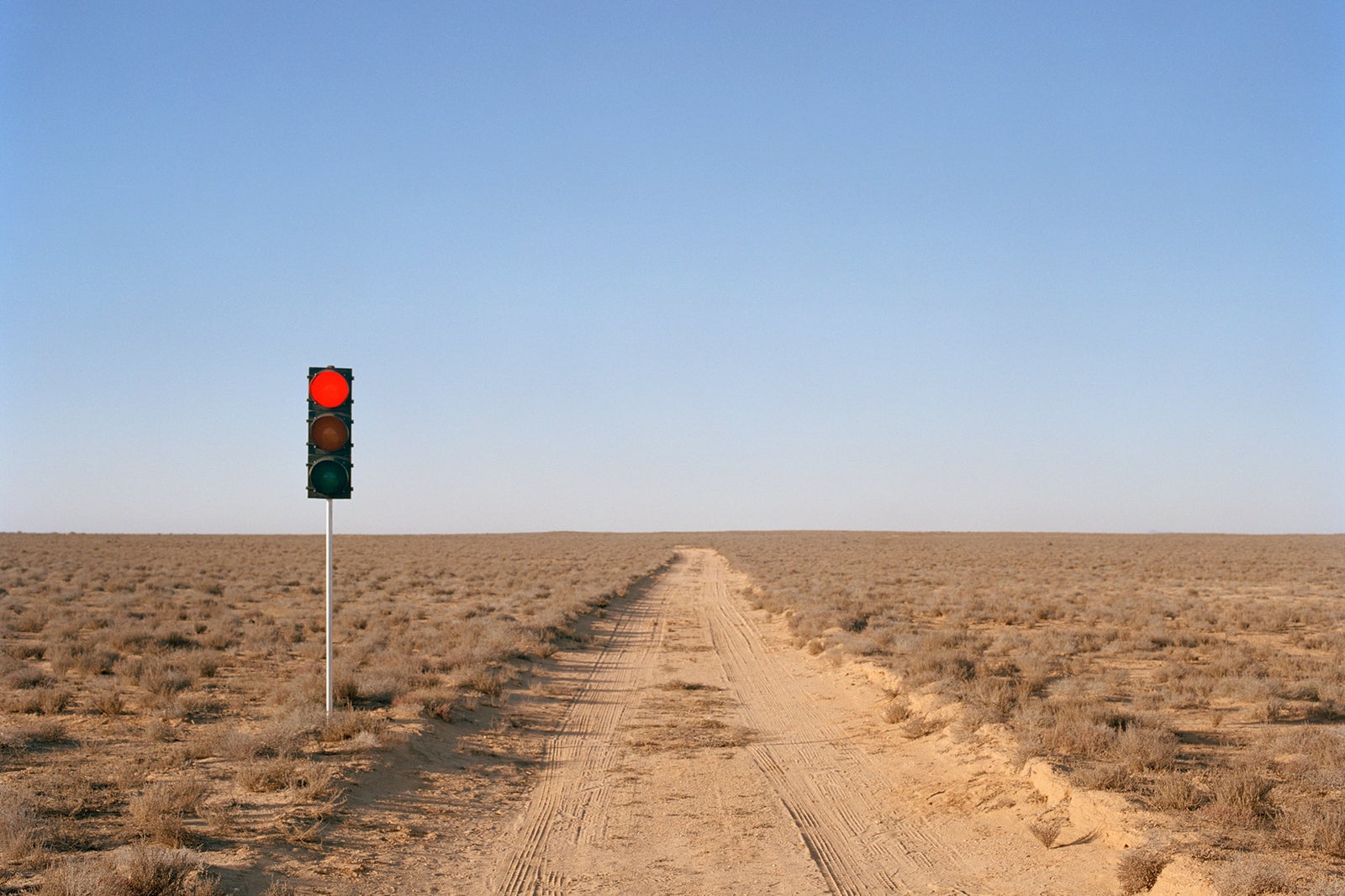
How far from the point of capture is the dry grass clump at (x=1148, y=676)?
7.30 m

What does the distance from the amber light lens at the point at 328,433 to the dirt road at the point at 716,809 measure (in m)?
3.79

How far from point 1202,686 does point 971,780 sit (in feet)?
22.1

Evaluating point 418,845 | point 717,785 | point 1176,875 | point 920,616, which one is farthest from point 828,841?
point 920,616

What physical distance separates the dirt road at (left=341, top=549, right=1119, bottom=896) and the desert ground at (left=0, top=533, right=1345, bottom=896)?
41 millimetres

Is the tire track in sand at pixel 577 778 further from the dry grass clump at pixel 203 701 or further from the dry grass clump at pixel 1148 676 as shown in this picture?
the dry grass clump at pixel 1148 676

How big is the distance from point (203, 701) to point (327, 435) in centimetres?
473

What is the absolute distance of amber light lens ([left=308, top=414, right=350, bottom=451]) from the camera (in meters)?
10.2

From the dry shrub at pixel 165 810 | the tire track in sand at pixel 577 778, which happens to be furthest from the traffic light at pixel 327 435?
the tire track in sand at pixel 577 778

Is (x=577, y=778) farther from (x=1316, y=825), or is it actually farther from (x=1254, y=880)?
(x=1316, y=825)

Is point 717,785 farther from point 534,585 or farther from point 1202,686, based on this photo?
point 534,585

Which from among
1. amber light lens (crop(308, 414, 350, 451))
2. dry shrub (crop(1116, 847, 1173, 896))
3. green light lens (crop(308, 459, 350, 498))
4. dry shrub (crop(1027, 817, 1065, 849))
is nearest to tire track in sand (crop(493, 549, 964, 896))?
dry shrub (crop(1027, 817, 1065, 849))

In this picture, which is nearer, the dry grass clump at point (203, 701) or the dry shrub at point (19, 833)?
the dry shrub at point (19, 833)

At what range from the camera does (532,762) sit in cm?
1011

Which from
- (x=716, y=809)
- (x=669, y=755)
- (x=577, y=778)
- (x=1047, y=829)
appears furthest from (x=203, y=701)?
(x=1047, y=829)
